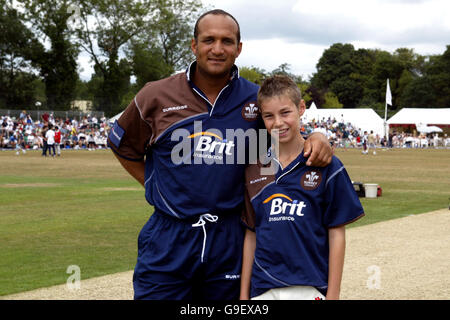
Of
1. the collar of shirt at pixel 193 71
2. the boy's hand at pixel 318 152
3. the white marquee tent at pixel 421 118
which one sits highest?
the white marquee tent at pixel 421 118

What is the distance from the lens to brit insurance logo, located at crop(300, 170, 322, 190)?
11.2 ft

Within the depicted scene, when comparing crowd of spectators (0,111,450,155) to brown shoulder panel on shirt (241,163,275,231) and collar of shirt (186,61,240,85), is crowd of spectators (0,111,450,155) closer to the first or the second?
collar of shirt (186,61,240,85)

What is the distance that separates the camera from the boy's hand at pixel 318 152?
3393 millimetres

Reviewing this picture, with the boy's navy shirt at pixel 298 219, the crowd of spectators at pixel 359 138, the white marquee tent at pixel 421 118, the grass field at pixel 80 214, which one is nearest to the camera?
the boy's navy shirt at pixel 298 219

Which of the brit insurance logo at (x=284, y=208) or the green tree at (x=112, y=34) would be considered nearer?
the brit insurance logo at (x=284, y=208)

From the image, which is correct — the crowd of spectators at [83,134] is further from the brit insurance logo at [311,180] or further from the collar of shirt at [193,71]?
the brit insurance logo at [311,180]

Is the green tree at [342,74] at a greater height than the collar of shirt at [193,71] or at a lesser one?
greater

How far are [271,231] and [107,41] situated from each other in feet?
247

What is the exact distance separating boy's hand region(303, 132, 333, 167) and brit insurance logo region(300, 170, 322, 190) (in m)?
0.05

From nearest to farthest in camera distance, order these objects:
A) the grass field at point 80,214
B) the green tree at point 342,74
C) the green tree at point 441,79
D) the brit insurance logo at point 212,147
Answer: the brit insurance logo at point 212,147
the grass field at point 80,214
the green tree at point 441,79
the green tree at point 342,74

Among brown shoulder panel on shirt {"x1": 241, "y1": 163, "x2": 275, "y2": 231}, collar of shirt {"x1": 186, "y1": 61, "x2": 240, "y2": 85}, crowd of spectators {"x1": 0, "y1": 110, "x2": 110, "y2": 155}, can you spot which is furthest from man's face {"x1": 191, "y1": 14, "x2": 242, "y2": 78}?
crowd of spectators {"x1": 0, "y1": 110, "x2": 110, "y2": 155}

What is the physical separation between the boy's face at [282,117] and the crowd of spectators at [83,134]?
32.8 m

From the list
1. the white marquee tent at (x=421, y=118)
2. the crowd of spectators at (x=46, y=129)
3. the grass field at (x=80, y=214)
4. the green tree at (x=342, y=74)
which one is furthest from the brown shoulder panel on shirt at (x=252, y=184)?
the green tree at (x=342, y=74)
